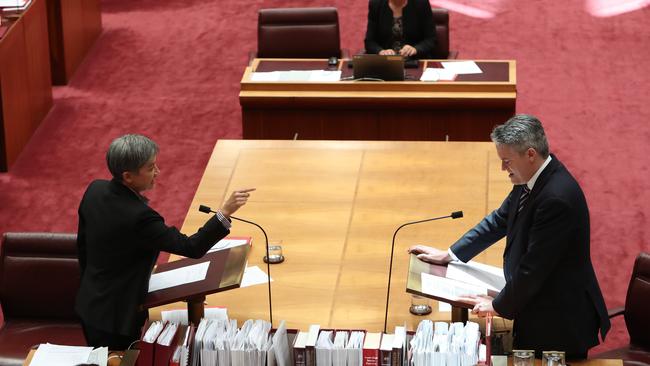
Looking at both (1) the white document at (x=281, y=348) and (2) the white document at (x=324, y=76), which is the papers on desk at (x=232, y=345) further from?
(2) the white document at (x=324, y=76)

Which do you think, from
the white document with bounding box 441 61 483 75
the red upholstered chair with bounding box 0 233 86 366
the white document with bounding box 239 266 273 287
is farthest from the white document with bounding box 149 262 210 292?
the white document with bounding box 441 61 483 75

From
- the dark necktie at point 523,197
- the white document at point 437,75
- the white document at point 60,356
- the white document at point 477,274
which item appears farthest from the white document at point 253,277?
the white document at point 437,75

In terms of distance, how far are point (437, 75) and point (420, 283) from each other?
332 cm

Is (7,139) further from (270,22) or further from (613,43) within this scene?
(613,43)

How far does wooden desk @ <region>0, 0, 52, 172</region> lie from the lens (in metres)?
8.24

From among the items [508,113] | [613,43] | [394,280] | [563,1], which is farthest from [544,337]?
[563,1]

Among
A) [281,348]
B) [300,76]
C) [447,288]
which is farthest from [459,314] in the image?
[300,76]

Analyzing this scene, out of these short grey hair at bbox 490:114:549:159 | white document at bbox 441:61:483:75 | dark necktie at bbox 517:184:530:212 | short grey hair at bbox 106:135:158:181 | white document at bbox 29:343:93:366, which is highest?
short grey hair at bbox 490:114:549:159

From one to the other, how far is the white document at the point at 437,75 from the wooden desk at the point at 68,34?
A: 3.27 m

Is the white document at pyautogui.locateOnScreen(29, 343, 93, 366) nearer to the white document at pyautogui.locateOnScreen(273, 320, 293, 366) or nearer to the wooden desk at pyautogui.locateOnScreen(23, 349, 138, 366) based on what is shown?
the wooden desk at pyautogui.locateOnScreen(23, 349, 138, 366)

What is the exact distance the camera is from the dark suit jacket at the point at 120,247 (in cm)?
459

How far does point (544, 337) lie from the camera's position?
4.50 meters

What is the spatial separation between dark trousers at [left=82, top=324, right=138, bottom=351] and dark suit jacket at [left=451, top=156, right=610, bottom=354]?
1478mm

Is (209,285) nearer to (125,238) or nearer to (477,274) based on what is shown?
(125,238)
